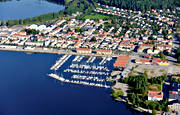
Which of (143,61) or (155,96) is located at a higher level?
(143,61)

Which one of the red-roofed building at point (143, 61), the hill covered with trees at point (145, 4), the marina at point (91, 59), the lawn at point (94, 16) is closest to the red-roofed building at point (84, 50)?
the marina at point (91, 59)

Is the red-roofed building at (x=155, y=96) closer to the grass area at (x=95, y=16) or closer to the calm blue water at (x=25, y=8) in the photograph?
the grass area at (x=95, y=16)

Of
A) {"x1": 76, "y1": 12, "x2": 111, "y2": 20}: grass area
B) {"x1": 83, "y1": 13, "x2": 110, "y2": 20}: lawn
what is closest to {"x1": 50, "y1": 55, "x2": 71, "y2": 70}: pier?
{"x1": 76, "y1": 12, "x2": 111, "y2": 20}: grass area

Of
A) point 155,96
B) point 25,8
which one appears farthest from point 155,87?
point 25,8

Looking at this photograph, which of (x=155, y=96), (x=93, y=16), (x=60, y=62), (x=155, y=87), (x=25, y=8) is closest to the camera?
(x=155, y=96)

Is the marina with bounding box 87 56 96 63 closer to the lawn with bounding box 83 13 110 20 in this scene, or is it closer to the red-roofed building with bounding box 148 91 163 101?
the red-roofed building with bounding box 148 91 163 101

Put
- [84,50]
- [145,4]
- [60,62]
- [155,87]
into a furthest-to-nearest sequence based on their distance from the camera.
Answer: [145,4] < [84,50] < [60,62] < [155,87]

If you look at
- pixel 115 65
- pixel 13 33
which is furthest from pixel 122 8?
pixel 115 65

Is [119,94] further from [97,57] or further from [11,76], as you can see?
[11,76]

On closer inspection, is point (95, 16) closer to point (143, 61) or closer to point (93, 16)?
point (93, 16)
